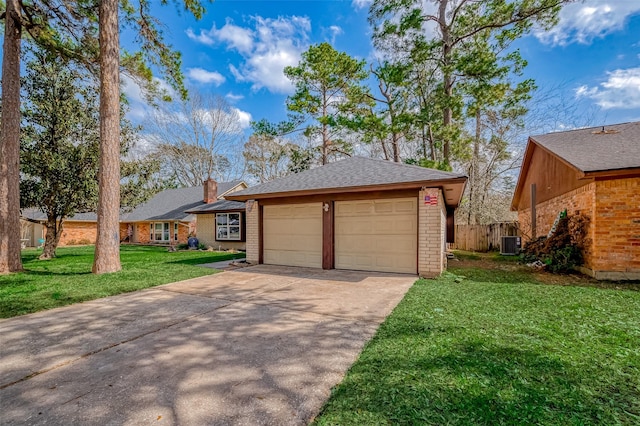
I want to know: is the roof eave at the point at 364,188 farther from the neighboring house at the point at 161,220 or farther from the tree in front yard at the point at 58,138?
the neighboring house at the point at 161,220

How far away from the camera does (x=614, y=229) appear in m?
6.55

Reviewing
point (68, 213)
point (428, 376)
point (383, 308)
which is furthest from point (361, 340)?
point (68, 213)

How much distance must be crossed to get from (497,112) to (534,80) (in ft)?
Answer: 15.5

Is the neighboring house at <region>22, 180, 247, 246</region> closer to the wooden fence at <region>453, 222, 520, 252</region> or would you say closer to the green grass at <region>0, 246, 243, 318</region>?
the green grass at <region>0, 246, 243, 318</region>

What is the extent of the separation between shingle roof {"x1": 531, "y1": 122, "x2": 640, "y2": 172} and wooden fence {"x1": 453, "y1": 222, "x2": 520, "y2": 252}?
5.52 metres

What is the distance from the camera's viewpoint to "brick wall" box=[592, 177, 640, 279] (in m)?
6.40

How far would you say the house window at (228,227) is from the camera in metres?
15.8

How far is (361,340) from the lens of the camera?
10.1 ft

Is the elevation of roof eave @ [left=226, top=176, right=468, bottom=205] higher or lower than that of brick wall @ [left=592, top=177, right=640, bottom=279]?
higher

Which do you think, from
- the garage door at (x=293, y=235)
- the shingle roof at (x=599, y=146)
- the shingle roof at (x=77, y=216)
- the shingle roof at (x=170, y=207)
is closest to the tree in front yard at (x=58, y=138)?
the shingle roof at (x=170, y=207)

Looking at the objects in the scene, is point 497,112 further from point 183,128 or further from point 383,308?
point 183,128

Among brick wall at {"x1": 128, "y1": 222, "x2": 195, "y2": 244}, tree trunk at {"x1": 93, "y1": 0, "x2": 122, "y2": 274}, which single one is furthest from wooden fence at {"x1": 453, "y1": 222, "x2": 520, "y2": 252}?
brick wall at {"x1": 128, "y1": 222, "x2": 195, "y2": 244}

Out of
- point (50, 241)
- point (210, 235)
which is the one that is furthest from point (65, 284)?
point (210, 235)

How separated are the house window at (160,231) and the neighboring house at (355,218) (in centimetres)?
1439
